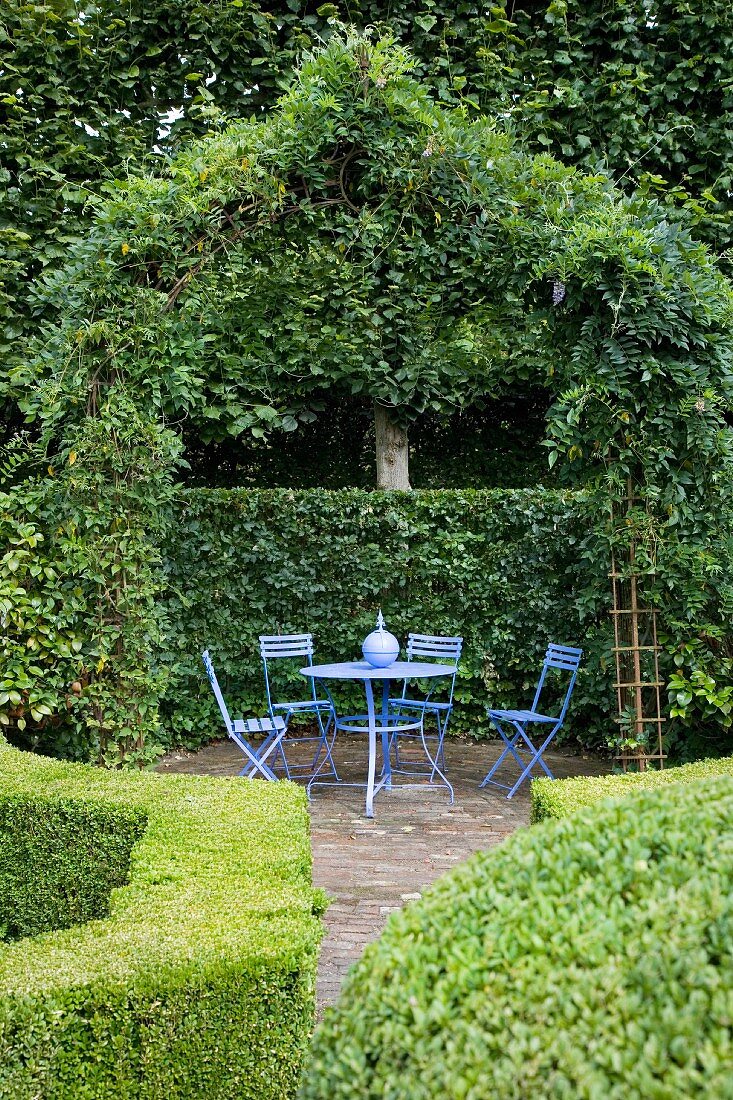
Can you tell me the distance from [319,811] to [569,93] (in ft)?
21.4

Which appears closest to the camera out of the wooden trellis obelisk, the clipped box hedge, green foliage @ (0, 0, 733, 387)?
the clipped box hedge

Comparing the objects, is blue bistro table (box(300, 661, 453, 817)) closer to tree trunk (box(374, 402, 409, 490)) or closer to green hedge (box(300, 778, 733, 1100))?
tree trunk (box(374, 402, 409, 490))

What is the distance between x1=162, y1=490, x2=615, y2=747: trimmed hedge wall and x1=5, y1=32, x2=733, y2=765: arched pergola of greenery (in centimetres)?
230

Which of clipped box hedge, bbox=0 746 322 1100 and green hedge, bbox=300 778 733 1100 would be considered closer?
green hedge, bbox=300 778 733 1100

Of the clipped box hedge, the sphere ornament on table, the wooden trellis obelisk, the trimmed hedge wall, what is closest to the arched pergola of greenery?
the wooden trellis obelisk

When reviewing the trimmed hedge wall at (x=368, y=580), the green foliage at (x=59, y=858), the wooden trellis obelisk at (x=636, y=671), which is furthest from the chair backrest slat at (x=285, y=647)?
the green foliage at (x=59, y=858)

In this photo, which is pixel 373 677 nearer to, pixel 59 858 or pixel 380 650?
pixel 380 650

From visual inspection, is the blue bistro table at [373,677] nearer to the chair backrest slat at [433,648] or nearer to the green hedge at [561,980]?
the chair backrest slat at [433,648]

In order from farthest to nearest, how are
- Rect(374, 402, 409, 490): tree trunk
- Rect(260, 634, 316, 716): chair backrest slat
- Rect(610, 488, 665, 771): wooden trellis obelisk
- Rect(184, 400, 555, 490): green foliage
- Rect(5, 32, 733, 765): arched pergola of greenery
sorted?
1. Rect(184, 400, 555, 490): green foliage
2. Rect(374, 402, 409, 490): tree trunk
3. Rect(260, 634, 316, 716): chair backrest slat
4. Rect(610, 488, 665, 771): wooden trellis obelisk
5. Rect(5, 32, 733, 765): arched pergola of greenery

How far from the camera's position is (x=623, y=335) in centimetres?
515

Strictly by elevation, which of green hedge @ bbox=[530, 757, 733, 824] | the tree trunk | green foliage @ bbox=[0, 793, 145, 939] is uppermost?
the tree trunk

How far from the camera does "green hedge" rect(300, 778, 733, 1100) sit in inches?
48.3

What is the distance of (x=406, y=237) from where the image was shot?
576 centimetres

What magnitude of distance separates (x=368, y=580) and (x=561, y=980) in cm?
681
